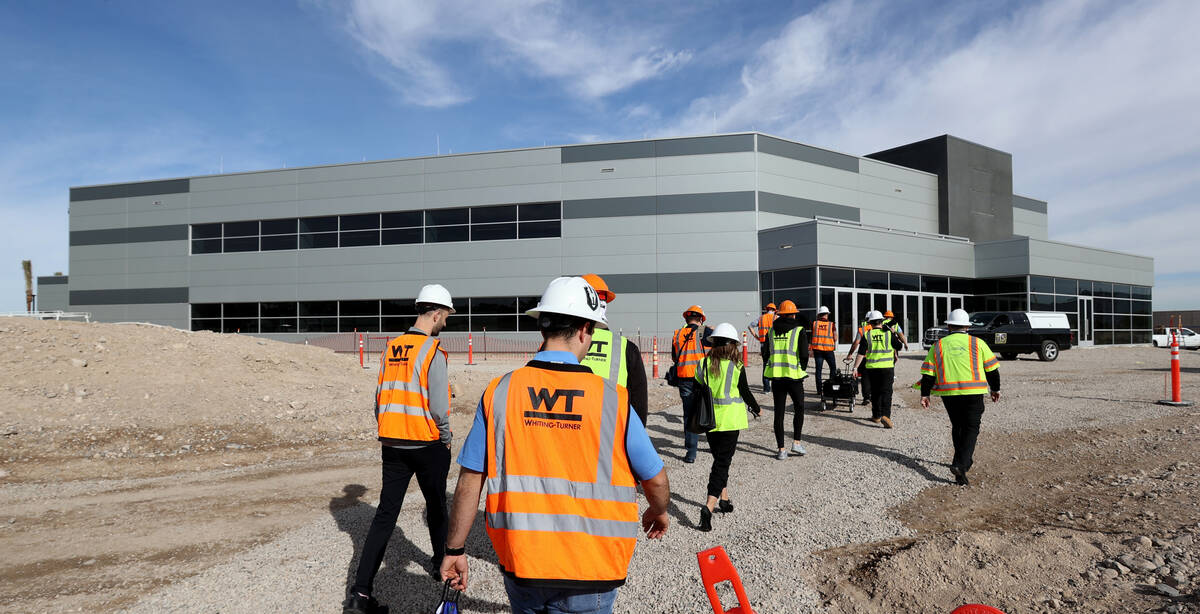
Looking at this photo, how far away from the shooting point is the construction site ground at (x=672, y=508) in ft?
12.6

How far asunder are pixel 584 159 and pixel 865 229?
1269 centimetres

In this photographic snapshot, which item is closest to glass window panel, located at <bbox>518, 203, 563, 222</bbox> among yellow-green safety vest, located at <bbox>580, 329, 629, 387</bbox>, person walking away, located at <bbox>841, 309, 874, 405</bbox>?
person walking away, located at <bbox>841, 309, 874, 405</bbox>

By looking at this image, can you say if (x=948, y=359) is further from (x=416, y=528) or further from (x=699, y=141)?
(x=699, y=141)

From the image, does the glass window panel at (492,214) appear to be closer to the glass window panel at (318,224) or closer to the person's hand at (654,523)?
the glass window panel at (318,224)

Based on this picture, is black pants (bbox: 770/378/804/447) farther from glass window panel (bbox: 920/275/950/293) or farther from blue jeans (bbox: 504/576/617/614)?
glass window panel (bbox: 920/275/950/293)

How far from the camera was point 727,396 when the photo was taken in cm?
542

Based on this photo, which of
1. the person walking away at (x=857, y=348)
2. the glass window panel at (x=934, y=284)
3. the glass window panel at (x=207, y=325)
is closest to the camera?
the person walking away at (x=857, y=348)

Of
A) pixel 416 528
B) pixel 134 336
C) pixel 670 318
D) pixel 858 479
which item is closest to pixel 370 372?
pixel 134 336

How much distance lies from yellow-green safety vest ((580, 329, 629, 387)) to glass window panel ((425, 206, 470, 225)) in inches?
981

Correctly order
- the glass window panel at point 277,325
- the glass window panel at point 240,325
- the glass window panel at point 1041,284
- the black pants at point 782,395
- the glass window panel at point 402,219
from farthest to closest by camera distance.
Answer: the glass window panel at point 240,325 → the glass window panel at point 277,325 → the glass window panel at point 402,219 → the glass window panel at point 1041,284 → the black pants at point 782,395

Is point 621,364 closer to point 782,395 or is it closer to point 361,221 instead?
point 782,395

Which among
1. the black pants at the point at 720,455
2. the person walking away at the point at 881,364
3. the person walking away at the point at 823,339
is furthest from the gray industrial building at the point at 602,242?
the black pants at the point at 720,455

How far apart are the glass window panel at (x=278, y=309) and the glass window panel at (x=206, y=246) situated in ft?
13.8

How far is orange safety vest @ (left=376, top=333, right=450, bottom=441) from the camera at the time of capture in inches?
141
